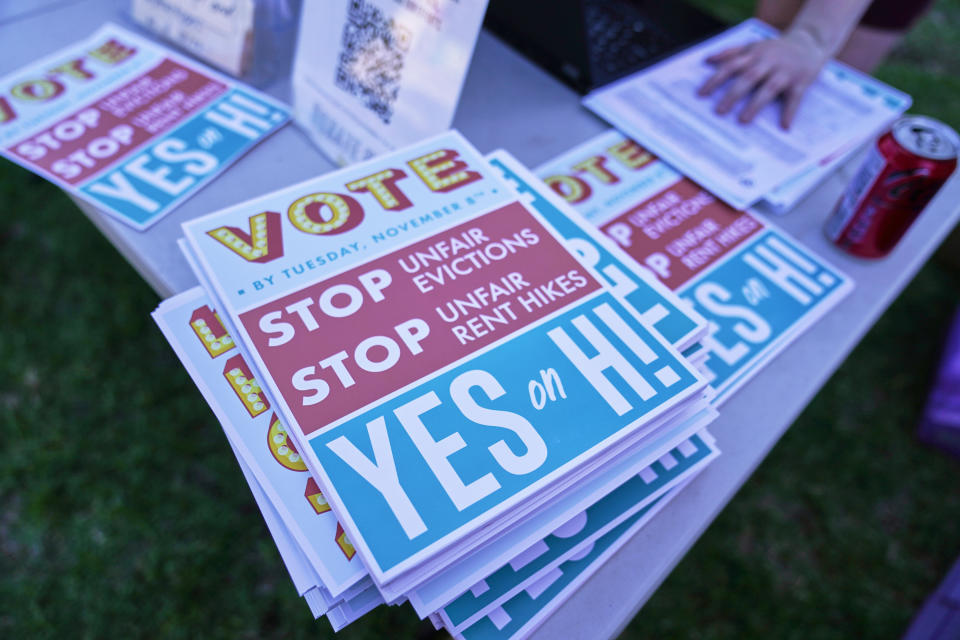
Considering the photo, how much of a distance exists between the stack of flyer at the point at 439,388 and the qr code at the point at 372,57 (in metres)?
0.14

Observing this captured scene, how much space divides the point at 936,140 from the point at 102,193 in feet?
3.07

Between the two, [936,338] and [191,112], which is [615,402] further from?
[936,338]

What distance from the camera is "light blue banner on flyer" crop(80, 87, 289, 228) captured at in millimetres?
637

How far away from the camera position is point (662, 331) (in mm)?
518

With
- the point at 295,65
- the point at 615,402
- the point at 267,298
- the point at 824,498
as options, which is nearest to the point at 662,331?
the point at 615,402

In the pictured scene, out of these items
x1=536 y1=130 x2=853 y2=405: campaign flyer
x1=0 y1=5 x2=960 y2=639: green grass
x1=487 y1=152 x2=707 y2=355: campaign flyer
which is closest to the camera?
x1=487 y1=152 x2=707 y2=355: campaign flyer

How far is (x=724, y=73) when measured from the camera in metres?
0.84

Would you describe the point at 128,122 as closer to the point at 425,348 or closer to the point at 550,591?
the point at 425,348

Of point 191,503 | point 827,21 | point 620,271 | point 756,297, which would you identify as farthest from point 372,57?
point 191,503

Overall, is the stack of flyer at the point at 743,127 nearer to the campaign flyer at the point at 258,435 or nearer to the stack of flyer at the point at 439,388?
the stack of flyer at the point at 439,388

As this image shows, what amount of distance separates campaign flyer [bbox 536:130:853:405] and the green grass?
756mm

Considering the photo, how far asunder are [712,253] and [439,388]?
42cm

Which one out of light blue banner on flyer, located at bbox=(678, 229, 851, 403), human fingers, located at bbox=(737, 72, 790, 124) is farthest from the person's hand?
light blue banner on flyer, located at bbox=(678, 229, 851, 403)

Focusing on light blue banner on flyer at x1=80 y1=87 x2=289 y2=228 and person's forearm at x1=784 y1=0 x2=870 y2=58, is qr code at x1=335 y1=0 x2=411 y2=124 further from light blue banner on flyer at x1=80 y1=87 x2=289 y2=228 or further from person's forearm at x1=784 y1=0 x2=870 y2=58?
person's forearm at x1=784 y1=0 x2=870 y2=58
